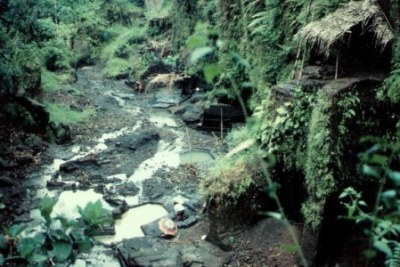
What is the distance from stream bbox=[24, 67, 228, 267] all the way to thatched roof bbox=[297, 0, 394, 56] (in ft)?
13.2

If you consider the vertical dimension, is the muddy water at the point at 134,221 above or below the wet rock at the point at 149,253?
below

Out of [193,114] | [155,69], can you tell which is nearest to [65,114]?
[193,114]

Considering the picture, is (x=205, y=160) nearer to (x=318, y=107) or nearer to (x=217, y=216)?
(x=217, y=216)

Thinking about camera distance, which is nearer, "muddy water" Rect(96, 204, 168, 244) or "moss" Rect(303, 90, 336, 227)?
"moss" Rect(303, 90, 336, 227)

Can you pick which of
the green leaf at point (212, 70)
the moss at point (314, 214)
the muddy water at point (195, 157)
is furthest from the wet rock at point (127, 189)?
the green leaf at point (212, 70)

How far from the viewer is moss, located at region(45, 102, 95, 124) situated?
13508 mm

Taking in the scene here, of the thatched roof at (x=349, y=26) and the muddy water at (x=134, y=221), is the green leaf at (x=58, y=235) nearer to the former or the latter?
the thatched roof at (x=349, y=26)

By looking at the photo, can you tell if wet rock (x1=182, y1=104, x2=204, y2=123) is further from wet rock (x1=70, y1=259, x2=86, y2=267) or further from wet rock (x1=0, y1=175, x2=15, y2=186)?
wet rock (x1=70, y1=259, x2=86, y2=267)

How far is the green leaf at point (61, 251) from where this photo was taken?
1840 millimetres

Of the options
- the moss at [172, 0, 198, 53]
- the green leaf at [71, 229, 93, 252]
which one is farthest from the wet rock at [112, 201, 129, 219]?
the moss at [172, 0, 198, 53]

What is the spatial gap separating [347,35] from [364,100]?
4.71ft

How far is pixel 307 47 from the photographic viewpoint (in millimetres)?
7633

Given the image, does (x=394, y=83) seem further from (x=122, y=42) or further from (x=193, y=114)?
(x=122, y=42)

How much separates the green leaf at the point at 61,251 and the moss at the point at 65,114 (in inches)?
466
